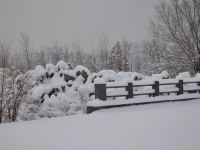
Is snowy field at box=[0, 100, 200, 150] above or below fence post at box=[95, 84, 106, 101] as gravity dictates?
below

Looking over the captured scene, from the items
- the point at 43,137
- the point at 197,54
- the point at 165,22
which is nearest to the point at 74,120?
the point at 43,137

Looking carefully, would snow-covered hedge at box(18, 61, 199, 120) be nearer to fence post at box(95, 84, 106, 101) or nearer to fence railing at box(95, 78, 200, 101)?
fence railing at box(95, 78, 200, 101)

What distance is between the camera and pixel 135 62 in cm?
13625

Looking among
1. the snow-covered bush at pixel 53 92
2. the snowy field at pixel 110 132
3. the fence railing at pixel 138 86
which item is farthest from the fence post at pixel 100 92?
the snow-covered bush at pixel 53 92

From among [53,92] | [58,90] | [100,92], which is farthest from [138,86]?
[53,92]

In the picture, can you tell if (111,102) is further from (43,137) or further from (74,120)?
(43,137)

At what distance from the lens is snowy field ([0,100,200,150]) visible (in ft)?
21.6

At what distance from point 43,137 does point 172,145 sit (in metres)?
3.30

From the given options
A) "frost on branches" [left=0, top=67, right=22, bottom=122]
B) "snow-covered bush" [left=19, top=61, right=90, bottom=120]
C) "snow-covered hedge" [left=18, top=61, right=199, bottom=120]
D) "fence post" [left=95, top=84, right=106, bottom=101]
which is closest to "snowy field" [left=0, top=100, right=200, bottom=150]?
"fence post" [left=95, top=84, right=106, bottom=101]

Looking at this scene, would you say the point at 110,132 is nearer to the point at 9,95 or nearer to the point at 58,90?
the point at 9,95

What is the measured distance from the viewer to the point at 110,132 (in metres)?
7.88

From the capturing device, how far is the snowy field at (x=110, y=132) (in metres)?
6.58

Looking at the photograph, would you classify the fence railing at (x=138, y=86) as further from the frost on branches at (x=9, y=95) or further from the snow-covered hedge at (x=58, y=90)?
the frost on branches at (x=9, y=95)

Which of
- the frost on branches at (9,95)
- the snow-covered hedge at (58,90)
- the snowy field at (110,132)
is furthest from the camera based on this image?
the snow-covered hedge at (58,90)
